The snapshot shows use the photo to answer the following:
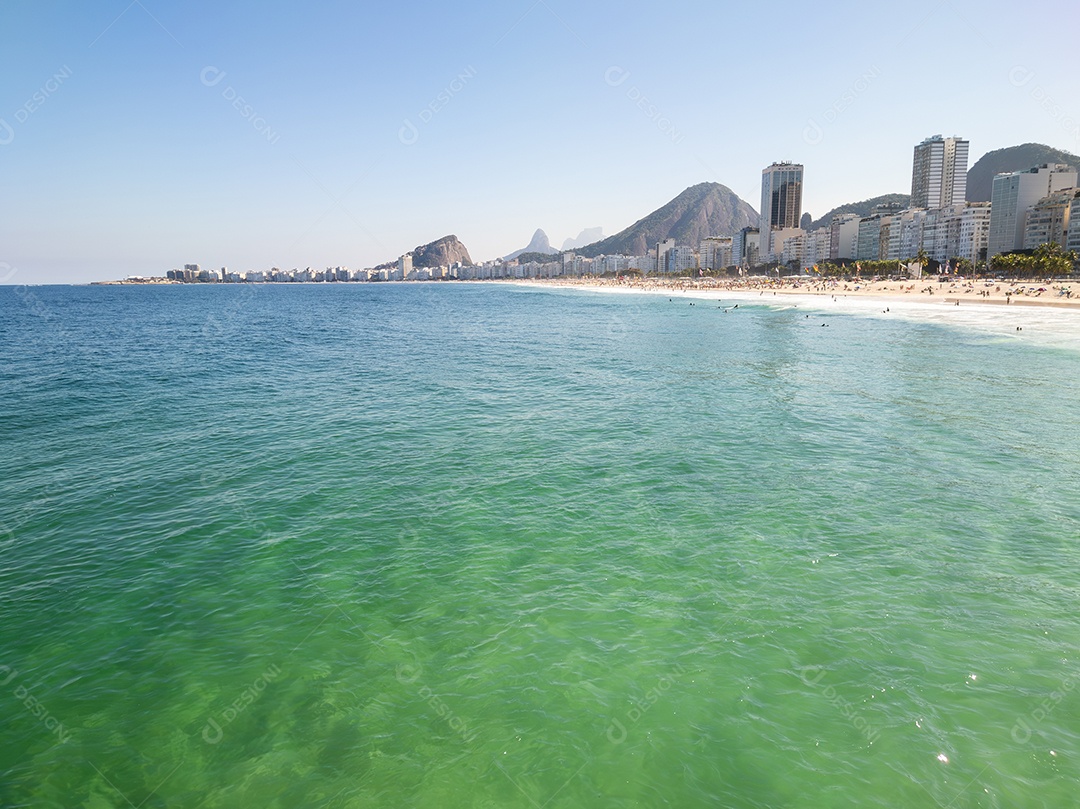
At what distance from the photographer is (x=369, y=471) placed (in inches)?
749

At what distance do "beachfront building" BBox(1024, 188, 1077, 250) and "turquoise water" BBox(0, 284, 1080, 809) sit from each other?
644ft

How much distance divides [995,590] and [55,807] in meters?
15.8

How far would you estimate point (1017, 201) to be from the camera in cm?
19275

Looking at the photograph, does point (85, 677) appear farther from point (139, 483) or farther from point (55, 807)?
point (139, 483)

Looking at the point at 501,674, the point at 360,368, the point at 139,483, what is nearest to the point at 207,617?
the point at 501,674

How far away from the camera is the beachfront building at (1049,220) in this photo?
542 ft

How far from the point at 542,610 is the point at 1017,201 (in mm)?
253778

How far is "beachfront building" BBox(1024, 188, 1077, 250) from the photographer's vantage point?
165 m
